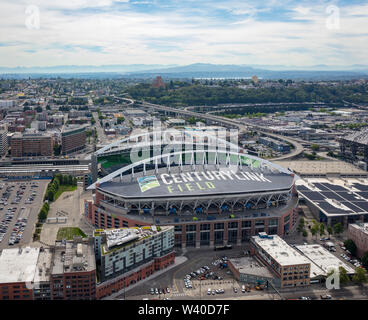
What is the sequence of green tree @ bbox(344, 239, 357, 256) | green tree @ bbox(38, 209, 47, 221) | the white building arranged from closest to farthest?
the white building, green tree @ bbox(344, 239, 357, 256), green tree @ bbox(38, 209, 47, 221)

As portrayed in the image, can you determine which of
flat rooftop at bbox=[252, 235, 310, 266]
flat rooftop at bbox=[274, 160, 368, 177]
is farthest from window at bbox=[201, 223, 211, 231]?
flat rooftop at bbox=[274, 160, 368, 177]

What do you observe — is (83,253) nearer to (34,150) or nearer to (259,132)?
(34,150)

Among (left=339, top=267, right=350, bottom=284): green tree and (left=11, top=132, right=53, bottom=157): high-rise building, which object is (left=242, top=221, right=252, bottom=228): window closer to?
(left=339, top=267, right=350, bottom=284): green tree

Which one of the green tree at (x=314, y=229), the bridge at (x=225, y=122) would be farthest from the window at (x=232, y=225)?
the bridge at (x=225, y=122)

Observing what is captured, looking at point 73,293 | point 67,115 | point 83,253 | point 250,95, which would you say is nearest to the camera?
point 73,293

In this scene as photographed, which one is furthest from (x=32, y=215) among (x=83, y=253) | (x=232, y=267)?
(x=232, y=267)

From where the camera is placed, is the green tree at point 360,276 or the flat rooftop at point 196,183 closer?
the green tree at point 360,276

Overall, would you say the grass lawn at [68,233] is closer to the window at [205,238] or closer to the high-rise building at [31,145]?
the window at [205,238]
